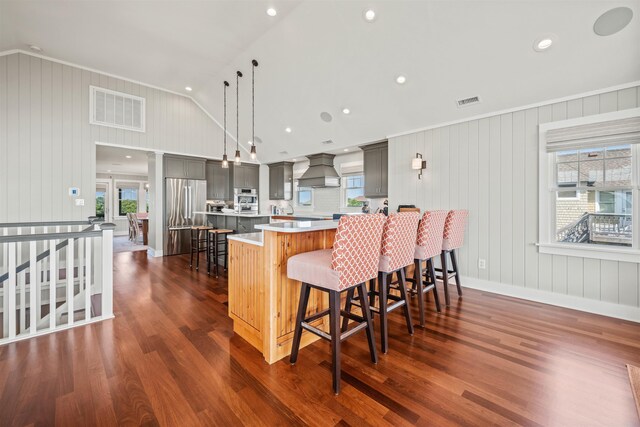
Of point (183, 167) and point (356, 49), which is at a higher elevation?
point (356, 49)

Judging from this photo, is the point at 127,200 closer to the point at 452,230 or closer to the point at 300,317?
the point at 300,317

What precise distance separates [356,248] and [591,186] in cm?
317

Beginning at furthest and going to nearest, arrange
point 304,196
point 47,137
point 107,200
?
1. point 107,200
2. point 304,196
3. point 47,137

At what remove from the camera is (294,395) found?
1.67 m

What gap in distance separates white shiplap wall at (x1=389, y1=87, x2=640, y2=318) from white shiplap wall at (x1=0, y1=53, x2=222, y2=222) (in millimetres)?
5973

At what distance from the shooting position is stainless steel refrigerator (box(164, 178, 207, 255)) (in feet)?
20.1

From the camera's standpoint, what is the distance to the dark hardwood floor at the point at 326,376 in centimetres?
151

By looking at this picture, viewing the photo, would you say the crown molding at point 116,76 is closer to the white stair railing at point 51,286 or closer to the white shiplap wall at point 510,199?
the white stair railing at point 51,286

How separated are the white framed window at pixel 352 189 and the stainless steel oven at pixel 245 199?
261 cm

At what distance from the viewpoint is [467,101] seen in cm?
358

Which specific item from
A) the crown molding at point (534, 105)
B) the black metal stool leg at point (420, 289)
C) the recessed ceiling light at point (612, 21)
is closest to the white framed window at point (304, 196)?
the crown molding at point (534, 105)

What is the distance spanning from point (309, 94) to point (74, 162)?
14.5ft

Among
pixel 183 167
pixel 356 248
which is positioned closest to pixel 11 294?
pixel 356 248

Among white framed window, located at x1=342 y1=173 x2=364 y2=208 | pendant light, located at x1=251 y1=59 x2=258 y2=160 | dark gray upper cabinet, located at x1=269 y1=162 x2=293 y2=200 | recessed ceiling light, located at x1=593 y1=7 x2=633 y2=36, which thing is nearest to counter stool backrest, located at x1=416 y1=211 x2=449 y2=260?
recessed ceiling light, located at x1=593 y1=7 x2=633 y2=36
